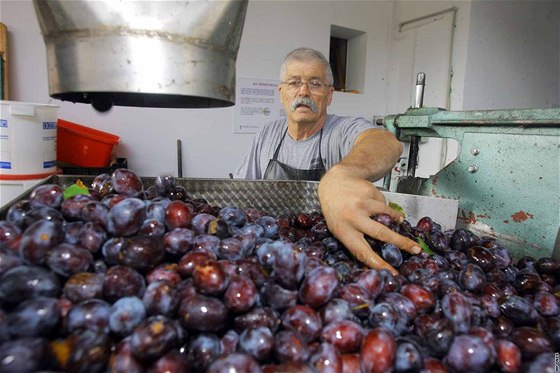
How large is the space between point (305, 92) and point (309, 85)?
5cm

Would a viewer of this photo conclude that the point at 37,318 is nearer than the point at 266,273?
Yes

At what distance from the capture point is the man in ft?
3.04

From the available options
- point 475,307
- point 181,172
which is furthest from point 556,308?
point 181,172

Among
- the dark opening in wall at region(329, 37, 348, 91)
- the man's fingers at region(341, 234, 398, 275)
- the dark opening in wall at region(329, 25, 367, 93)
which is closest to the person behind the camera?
the man's fingers at region(341, 234, 398, 275)

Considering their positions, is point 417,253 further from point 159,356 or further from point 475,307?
point 159,356

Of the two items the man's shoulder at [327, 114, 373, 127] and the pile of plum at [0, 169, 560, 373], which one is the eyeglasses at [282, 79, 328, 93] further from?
the pile of plum at [0, 169, 560, 373]

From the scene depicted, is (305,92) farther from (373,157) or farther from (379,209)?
(379,209)

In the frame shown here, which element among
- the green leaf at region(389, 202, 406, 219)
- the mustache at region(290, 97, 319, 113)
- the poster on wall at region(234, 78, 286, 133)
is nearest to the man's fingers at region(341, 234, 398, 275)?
the green leaf at region(389, 202, 406, 219)

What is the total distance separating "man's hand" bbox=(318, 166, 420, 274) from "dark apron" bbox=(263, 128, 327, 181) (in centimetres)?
93

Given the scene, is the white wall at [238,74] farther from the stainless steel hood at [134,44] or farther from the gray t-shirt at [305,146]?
the stainless steel hood at [134,44]

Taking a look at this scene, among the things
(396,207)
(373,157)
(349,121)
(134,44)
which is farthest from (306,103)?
(134,44)

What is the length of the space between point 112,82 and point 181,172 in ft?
8.74

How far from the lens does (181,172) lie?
3.12 meters

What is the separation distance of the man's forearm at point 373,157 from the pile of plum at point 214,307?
45 centimetres
